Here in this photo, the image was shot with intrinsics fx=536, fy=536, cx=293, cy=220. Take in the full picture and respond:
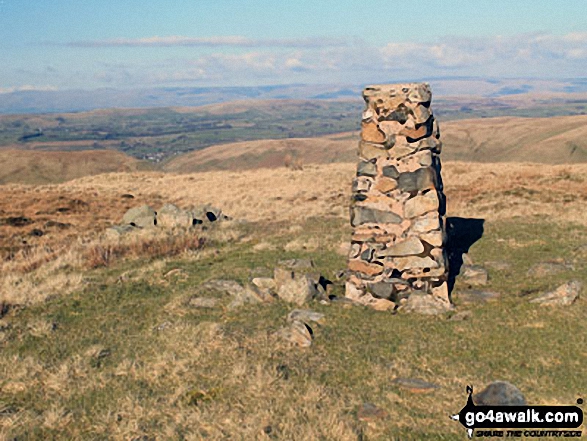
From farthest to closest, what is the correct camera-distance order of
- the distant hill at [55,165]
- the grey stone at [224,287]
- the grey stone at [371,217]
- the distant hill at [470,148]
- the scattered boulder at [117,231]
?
the distant hill at [470,148], the distant hill at [55,165], the scattered boulder at [117,231], the grey stone at [224,287], the grey stone at [371,217]

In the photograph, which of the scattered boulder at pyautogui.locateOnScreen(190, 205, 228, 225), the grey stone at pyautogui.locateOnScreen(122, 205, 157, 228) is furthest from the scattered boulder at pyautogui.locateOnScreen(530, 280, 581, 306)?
the grey stone at pyautogui.locateOnScreen(122, 205, 157, 228)

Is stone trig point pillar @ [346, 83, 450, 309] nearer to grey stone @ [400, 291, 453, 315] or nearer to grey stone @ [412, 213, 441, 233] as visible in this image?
grey stone @ [412, 213, 441, 233]

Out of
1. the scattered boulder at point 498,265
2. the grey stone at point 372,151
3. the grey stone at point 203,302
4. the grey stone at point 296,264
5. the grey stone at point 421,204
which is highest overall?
the grey stone at point 372,151

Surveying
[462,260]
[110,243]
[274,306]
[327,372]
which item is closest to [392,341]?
[327,372]

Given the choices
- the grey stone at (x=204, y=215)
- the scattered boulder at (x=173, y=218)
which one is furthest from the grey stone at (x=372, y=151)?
the grey stone at (x=204, y=215)

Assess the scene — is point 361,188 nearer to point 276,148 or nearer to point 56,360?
point 56,360

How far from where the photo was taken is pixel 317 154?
15312 cm

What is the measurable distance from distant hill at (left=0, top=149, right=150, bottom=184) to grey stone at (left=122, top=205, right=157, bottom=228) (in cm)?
8753

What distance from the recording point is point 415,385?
8555 millimetres

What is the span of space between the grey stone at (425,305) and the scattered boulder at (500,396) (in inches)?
152

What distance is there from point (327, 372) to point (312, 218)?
1765 centimetres

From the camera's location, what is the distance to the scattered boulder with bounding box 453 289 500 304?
41.3ft

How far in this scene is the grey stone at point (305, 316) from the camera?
1156 centimetres

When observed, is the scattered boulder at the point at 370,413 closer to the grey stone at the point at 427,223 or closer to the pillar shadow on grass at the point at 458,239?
the grey stone at the point at 427,223
